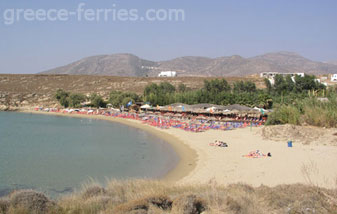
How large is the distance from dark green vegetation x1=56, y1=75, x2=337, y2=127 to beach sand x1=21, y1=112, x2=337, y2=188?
342 centimetres

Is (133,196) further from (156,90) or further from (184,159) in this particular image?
(156,90)

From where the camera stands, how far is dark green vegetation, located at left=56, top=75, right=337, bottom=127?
22.2 m

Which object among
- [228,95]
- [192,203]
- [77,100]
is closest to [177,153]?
[192,203]

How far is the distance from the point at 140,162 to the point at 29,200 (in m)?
11.9

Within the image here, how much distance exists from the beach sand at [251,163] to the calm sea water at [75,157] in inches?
53.6

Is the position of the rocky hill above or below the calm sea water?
above

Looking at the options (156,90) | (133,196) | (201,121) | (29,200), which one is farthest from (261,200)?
(156,90)

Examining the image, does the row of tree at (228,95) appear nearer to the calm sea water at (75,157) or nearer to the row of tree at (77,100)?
the row of tree at (77,100)

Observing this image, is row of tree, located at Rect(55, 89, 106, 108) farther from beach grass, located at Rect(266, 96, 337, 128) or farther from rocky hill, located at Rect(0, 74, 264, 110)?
beach grass, located at Rect(266, 96, 337, 128)

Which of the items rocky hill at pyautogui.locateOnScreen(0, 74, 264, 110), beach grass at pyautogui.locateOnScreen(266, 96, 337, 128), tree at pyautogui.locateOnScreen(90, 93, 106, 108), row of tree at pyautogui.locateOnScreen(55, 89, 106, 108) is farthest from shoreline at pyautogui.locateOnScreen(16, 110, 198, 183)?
rocky hill at pyautogui.locateOnScreen(0, 74, 264, 110)

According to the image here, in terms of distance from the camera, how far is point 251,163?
586 inches

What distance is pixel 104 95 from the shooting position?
63.5m

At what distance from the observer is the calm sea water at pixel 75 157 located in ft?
44.4

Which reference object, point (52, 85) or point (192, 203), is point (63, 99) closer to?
point (52, 85)
